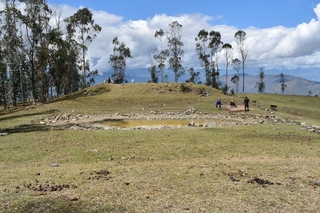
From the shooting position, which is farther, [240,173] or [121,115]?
[121,115]

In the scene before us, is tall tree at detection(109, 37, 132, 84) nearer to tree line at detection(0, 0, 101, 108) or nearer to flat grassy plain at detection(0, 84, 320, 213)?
tree line at detection(0, 0, 101, 108)

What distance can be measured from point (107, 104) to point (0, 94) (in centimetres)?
4406

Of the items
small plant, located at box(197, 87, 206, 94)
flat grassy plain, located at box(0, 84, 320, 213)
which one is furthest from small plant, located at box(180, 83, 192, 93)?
flat grassy plain, located at box(0, 84, 320, 213)

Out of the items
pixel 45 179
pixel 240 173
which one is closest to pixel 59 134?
pixel 45 179

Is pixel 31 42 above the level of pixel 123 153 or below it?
above

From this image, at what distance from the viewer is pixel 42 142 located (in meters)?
18.3

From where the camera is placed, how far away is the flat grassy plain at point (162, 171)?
7.72m

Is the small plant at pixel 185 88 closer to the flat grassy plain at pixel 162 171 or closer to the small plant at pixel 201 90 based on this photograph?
the small plant at pixel 201 90

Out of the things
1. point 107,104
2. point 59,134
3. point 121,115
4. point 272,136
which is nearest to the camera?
point 272,136

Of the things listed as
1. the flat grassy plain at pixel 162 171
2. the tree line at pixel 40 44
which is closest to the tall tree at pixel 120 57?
the tree line at pixel 40 44

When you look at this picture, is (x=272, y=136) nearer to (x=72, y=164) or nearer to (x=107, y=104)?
(x=72, y=164)

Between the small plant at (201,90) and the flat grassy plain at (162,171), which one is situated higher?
the small plant at (201,90)

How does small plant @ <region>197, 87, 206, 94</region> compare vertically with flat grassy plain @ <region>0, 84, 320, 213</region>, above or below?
above

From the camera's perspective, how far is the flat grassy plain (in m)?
7.72
